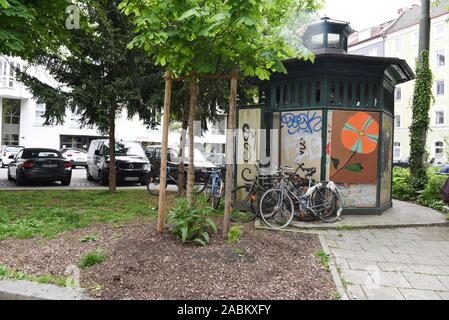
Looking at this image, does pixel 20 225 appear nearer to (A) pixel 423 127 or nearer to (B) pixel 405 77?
(B) pixel 405 77

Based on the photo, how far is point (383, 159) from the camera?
916 cm

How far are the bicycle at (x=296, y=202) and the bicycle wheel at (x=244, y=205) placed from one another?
1.56ft

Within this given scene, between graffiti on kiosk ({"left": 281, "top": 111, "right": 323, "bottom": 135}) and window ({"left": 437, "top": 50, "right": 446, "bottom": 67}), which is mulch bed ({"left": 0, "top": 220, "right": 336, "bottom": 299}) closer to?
graffiti on kiosk ({"left": 281, "top": 111, "right": 323, "bottom": 135})

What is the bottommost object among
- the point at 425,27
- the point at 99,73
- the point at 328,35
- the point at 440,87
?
the point at 99,73

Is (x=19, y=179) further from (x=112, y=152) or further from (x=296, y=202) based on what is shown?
(x=296, y=202)

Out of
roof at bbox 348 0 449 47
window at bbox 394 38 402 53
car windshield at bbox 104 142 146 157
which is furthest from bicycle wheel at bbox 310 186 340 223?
window at bbox 394 38 402 53

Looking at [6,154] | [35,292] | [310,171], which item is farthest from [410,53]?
[35,292]

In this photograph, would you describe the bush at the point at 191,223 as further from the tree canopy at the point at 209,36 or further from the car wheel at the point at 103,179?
the car wheel at the point at 103,179

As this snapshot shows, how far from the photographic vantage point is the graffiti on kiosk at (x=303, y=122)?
8445mm

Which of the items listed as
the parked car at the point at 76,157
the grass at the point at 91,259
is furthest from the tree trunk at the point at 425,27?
the parked car at the point at 76,157

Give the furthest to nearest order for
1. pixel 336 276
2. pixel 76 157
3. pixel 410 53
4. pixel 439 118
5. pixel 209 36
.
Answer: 1. pixel 410 53
2. pixel 439 118
3. pixel 76 157
4. pixel 209 36
5. pixel 336 276

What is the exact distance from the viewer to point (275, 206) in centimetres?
737

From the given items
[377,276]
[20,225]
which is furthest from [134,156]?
[377,276]

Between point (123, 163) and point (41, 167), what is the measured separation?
312cm
